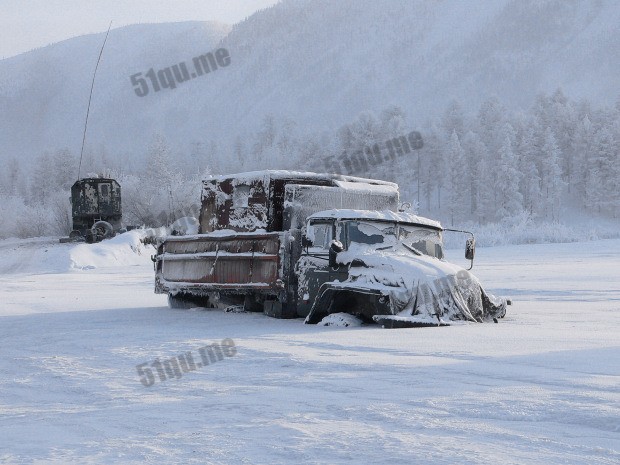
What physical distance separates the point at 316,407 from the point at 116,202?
40.0 metres

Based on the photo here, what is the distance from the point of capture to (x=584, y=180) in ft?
284

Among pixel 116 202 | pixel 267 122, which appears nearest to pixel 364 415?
pixel 116 202

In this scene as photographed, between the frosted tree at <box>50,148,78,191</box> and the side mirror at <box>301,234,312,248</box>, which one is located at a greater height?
the frosted tree at <box>50,148,78,191</box>

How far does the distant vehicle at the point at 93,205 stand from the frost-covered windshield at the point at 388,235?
31754 millimetres

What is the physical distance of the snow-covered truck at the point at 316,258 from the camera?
35.2 ft

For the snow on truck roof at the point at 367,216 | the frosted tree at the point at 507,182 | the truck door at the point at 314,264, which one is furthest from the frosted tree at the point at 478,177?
the truck door at the point at 314,264

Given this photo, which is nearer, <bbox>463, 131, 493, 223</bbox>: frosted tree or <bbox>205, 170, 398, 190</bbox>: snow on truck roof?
<bbox>205, 170, 398, 190</bbox>: snow on truck roof

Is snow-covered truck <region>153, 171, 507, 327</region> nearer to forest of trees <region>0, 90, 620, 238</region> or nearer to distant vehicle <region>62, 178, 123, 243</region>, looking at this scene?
distant vehicle <region>62, 178, 123, 243</region>

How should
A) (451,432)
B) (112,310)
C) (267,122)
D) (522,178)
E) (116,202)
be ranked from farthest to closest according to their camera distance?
(267,122)
(522,178)
(116,202)
(112,310)
(451,432)

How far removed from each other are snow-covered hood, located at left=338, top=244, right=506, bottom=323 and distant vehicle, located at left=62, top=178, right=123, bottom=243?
32.5 meters

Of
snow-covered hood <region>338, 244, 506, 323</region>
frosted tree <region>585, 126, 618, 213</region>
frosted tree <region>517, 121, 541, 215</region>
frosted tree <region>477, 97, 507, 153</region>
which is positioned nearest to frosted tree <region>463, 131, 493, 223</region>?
frosted tree <region>477, 97, 507, 153</region>

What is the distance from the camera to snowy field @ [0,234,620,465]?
14.4 ft

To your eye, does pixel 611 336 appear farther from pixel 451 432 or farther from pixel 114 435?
pixel 114 435

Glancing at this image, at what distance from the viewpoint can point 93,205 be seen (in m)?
42.9
